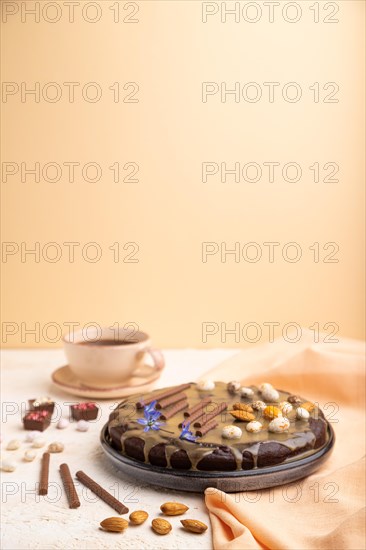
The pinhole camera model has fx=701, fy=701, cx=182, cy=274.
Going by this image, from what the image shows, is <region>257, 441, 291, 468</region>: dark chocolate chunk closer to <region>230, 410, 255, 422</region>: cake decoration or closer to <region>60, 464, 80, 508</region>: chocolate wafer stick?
<region>230, 410, 255, 422</region>: cake decoration

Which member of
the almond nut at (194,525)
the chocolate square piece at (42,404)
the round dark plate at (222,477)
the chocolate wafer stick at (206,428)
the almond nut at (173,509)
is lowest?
the almond nut at (194,525)

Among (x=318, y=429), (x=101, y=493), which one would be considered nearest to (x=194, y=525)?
(x=101, y=493)

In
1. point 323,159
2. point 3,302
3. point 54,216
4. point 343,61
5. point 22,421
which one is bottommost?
point 22,421

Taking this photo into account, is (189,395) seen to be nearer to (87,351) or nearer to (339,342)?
(87,351)

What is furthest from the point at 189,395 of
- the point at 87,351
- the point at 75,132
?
the point at 75,132

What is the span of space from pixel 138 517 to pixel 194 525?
6cm

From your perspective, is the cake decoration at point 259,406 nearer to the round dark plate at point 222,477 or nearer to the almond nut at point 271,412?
the almond nut at point 271,412

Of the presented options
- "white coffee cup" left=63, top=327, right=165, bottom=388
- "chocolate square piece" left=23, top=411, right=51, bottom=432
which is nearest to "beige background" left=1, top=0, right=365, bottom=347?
"white coffee cup" left=63, top=327, right=165, bottom=388

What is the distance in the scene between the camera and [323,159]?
180 cm

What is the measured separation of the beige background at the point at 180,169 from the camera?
1.72 meters

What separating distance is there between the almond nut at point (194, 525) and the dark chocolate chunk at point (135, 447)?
121 millimetres

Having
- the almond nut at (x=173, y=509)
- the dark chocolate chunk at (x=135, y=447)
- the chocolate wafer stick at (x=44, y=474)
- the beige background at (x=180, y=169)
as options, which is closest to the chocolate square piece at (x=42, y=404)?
the chocolate wafer stick at (x=44, y=474)

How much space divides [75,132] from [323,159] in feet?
2.07

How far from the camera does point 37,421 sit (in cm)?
107
